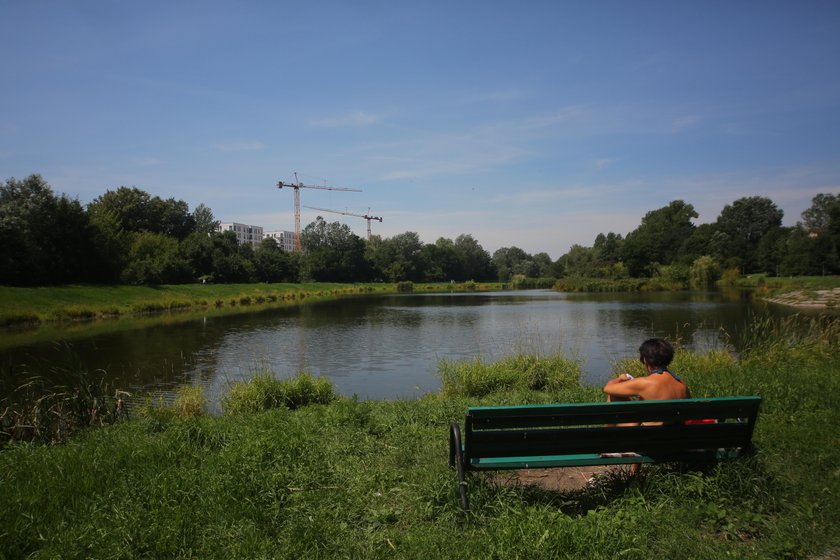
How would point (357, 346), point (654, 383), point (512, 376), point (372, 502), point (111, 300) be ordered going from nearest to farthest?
point (372, 502) < point (654, 383) < point (512, 376) < point (357, 346) < point (111, 300)

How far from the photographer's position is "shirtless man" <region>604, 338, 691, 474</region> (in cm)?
463

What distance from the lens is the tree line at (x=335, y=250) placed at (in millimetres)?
41125

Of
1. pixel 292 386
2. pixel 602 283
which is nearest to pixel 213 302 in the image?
pixel 292 386

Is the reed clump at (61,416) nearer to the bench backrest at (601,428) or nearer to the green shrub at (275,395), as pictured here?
the green shrub at (275,395)

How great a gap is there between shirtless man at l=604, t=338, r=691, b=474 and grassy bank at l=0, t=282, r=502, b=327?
33.9 m

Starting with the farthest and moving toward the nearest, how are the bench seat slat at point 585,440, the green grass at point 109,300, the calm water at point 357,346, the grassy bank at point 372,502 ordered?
the green grass at point 109,300
the calm water at point 357,346
the bench seat slat at point 585,440
the grassy bank at point 372,502

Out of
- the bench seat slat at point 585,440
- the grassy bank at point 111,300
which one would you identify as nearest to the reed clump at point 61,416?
the bench seat slat at point 585,440

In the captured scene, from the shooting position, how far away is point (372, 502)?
4.33 m

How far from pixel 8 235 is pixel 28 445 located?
40105 millimetres

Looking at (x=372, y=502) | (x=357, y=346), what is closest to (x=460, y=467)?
(x=372, y=502)

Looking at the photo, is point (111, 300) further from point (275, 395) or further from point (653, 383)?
point (653, 383)

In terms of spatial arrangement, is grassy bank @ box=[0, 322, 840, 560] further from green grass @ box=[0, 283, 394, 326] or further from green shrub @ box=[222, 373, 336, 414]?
green grass @ box=[0, 283, 394, 326]

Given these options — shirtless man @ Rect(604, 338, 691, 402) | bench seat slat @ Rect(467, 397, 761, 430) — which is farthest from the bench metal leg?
shirtless man @ Rect(604, 338, 691, 402)

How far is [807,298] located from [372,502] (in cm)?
4798
